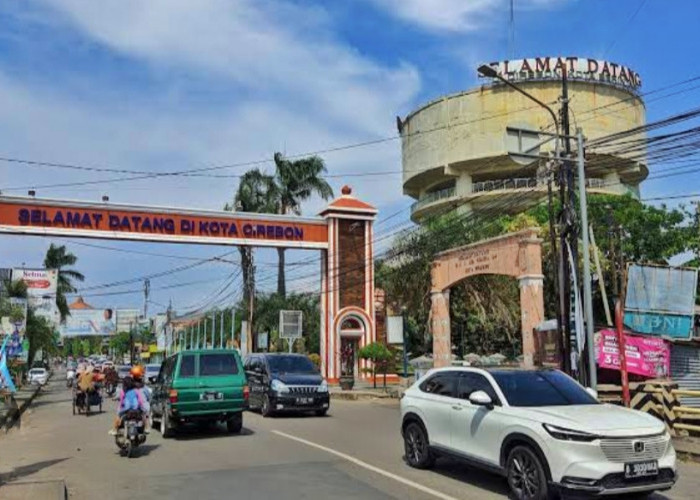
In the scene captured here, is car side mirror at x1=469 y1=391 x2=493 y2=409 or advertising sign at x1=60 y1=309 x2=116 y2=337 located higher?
advertising sign at x1=60 y1=309 x2=116 y2=337

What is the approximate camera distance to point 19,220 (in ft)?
119

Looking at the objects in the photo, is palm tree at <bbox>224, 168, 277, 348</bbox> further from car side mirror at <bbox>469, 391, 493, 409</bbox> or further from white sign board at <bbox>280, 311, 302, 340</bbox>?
car side mirror at <bbox>469, 391, 493, 409</bbox>

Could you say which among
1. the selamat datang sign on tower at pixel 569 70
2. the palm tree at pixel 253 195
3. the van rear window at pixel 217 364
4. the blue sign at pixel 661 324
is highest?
the selamat datang sign on tower at pixel 569 70

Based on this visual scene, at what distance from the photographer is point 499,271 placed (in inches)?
953

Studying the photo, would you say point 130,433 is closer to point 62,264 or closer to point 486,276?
point 486,276

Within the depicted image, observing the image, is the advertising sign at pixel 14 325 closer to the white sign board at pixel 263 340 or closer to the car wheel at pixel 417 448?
the white sign board at pixel 263 340

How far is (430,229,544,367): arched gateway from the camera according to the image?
74.1ft

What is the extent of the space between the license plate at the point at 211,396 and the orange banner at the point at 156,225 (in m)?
24.3

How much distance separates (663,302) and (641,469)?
37.8ft

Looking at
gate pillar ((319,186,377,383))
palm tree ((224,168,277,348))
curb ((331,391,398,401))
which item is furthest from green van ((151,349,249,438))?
palm tree ((224,168,277,348))

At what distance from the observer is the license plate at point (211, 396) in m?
15.5

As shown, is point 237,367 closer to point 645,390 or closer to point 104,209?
point 645,390

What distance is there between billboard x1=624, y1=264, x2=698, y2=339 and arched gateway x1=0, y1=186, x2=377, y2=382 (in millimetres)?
24330

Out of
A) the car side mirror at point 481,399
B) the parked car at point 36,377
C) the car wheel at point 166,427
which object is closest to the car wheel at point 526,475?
the car side mirror at point 481,399
